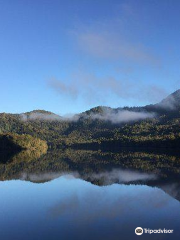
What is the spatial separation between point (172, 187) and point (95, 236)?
2897 centimetres

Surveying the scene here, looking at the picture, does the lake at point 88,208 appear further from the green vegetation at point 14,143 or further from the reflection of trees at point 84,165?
the green vegetation at point 14,143

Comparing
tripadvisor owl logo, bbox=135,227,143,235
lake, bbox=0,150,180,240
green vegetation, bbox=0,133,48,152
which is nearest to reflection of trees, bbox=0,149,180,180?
lake, bbox=0,150,180,240

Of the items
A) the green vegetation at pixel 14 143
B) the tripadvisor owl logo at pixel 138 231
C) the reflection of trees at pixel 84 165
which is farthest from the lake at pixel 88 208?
the green vegetation at pixel 14 143

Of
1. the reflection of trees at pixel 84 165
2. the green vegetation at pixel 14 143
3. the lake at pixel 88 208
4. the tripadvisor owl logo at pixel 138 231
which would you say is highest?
the green vegetation at pixel 14 143

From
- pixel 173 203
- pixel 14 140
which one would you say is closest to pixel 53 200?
pixel 173 203

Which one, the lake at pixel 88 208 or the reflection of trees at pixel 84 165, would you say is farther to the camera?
the reflection of trees at pixel 84 165

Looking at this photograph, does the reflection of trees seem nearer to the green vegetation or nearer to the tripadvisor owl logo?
the tripadvisor owl logo

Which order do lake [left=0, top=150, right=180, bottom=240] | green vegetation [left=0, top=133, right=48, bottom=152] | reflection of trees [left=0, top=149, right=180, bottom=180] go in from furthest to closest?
green vegetation [left=0, top=133, right=48, bottom=152]
reflection of trees [left=0, top=149, right=180, bottom=180]
lake [left=0, top=150, right=180, bottom=240]

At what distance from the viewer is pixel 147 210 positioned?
3719 centimetres

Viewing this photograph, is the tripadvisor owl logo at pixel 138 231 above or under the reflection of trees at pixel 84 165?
under

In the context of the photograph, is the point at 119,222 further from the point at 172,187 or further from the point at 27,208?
the point at 172,187

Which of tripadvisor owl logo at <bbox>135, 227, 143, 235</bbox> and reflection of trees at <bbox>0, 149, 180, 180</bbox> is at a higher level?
reflection of trees at <bbox>0, 149, 180, 180</bbox>

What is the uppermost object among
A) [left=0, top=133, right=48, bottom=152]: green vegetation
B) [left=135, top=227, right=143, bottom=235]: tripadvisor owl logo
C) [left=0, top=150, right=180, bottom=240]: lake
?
[left=0, top=133, right=48, bottom=152]: green vegetation

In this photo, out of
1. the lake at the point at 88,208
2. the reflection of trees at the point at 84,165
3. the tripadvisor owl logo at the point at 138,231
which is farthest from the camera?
the reflection of trees at the point at 84,165
